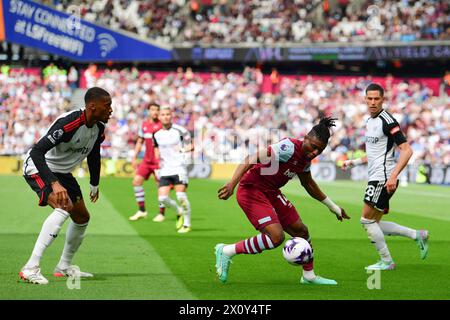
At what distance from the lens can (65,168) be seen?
1012 cm

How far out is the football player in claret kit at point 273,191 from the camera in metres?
9.86

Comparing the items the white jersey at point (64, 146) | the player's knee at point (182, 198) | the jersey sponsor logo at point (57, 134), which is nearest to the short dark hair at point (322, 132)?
the white jersey at point (64, 146)

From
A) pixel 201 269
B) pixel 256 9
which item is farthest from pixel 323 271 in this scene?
pixel 256 9

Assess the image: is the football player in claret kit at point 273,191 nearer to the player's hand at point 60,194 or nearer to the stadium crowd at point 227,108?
the player's hand at point 60,194

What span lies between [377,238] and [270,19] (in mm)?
37335

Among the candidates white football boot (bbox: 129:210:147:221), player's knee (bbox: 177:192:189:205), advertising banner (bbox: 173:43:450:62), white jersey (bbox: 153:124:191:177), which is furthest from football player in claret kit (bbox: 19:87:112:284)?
advertising banner (bbox: 173:43:450:62)

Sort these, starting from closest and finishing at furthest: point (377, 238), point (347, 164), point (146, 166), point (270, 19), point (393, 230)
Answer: point (377, 238) < point (393, 230) < point (347, 164) < point (146, 166) < point (270, 19)

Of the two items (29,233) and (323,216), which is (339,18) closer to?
(323,216)

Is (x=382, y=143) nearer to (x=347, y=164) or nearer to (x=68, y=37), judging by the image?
(x=347, y=164)

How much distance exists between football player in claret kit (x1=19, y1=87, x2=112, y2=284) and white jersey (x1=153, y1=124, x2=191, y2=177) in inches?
295

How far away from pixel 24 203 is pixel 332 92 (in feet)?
84.3

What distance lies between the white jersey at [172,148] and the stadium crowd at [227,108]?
18.8 metres

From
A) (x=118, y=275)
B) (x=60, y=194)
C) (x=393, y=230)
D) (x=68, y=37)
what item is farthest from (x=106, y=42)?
(x=60, y=194)

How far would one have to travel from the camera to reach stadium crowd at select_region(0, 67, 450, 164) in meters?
38.8
